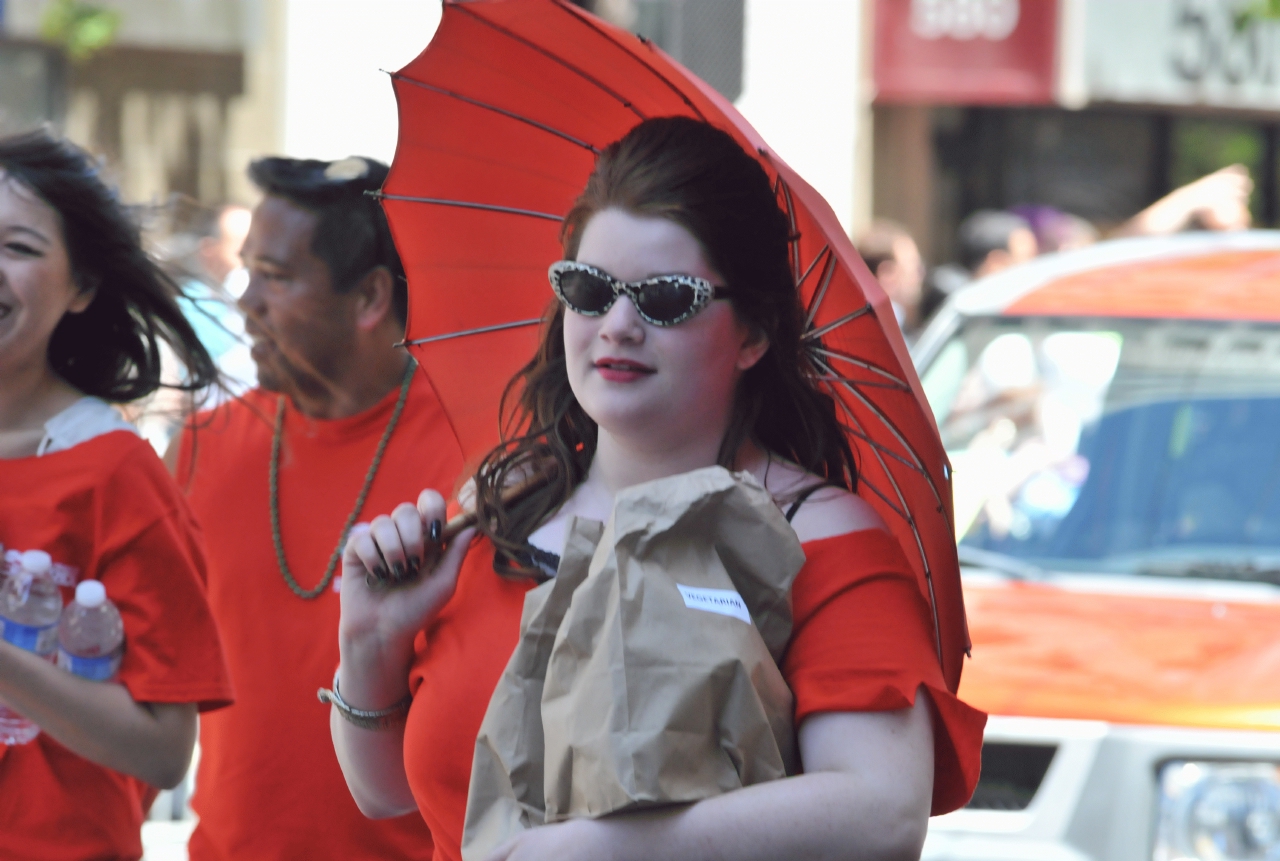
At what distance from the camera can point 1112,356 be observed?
183 inches

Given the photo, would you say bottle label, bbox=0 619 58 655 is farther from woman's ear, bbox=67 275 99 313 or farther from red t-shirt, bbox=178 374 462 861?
woman's ear, bbox=67 275 99 313

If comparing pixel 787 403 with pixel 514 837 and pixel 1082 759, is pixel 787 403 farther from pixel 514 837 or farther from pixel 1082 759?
pixel 1082 759

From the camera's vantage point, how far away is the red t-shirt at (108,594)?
2746 millimetres

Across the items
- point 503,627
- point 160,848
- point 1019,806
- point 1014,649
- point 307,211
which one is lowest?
point 160,848

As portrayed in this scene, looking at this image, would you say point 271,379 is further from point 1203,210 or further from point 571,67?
point 1203,210

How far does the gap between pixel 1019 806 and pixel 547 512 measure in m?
1.76

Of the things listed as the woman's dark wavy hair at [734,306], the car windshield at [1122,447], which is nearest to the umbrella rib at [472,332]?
the woman's dark wavy hair at [734,306]

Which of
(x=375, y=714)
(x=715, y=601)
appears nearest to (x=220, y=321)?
(x=375, y=714)

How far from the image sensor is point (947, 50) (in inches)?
577

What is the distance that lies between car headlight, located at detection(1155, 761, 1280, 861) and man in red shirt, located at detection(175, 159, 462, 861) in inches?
59.3

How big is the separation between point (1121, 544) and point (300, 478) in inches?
81.4

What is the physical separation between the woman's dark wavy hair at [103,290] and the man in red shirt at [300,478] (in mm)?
201

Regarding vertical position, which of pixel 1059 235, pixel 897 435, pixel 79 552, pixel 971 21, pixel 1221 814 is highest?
pixel 971 21

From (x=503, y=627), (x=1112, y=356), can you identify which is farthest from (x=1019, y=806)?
(x=503, y=627)
